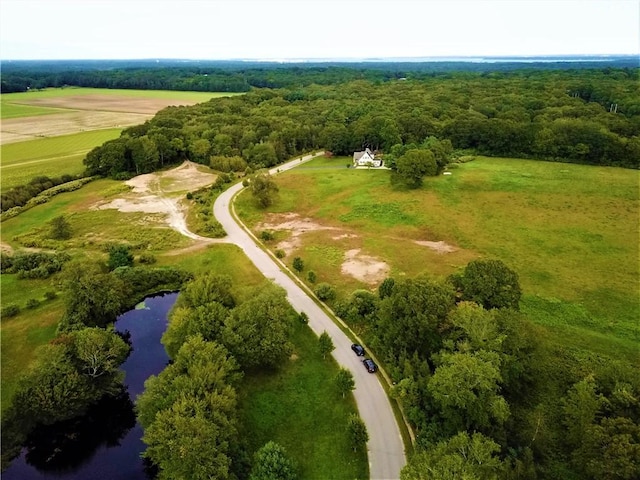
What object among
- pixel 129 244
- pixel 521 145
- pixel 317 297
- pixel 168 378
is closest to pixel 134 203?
pixel 129 244

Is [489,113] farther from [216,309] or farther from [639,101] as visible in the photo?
[216,309]

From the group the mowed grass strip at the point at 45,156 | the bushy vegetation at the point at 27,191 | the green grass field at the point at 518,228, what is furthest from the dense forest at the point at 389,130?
the mowed grass strip at the point at 45,156

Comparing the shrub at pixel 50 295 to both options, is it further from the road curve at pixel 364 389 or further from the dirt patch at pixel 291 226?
the dirt patch at pixel 291 226

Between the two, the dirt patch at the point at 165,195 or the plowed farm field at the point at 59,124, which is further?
the plowed farm field at the point at 59,124

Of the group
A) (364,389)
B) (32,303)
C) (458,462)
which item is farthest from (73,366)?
(458,462)

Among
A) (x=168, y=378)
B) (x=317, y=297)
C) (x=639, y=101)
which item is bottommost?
(x=317, y=297)

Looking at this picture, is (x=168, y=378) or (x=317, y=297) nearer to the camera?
→ (x=168, y=378)

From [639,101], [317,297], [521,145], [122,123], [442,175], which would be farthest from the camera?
[122,123]

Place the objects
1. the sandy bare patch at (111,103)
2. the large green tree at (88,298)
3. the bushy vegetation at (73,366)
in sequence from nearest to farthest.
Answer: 1. the bushy vegetation at (73,366)
2. the large green tree at (88,298)
3. the sandy bare patch at (111,103)
